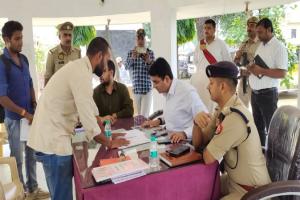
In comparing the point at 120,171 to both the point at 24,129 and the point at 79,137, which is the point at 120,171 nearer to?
the point at 79,137

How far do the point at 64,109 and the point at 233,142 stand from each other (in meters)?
0.94

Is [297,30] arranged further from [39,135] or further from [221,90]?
[39,135]

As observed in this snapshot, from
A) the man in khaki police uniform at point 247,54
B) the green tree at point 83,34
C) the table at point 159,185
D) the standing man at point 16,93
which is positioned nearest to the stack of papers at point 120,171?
the table at point 159,185

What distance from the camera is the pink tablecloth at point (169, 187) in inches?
54.2

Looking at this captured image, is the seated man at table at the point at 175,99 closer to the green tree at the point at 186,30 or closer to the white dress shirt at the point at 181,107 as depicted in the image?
the white dress shirt at the point at 181,107

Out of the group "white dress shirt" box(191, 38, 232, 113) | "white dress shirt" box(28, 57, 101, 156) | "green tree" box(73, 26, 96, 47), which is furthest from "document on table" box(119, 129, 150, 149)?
"green tree" box(73, 26, 96, 47)

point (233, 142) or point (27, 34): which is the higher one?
point (27, 34)

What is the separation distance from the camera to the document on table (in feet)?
6.26

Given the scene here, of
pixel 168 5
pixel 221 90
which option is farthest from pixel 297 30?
pixel 221 90

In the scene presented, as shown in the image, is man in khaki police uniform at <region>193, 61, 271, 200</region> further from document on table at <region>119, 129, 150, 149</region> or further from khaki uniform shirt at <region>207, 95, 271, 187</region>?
document on table at <region>119, 129, 150, 149</region>

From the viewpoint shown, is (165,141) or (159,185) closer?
(159,185)

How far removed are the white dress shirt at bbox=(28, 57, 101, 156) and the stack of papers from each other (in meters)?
0.27

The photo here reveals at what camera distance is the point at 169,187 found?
1502mm

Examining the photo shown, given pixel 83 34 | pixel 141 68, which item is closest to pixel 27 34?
pixel 141 68
